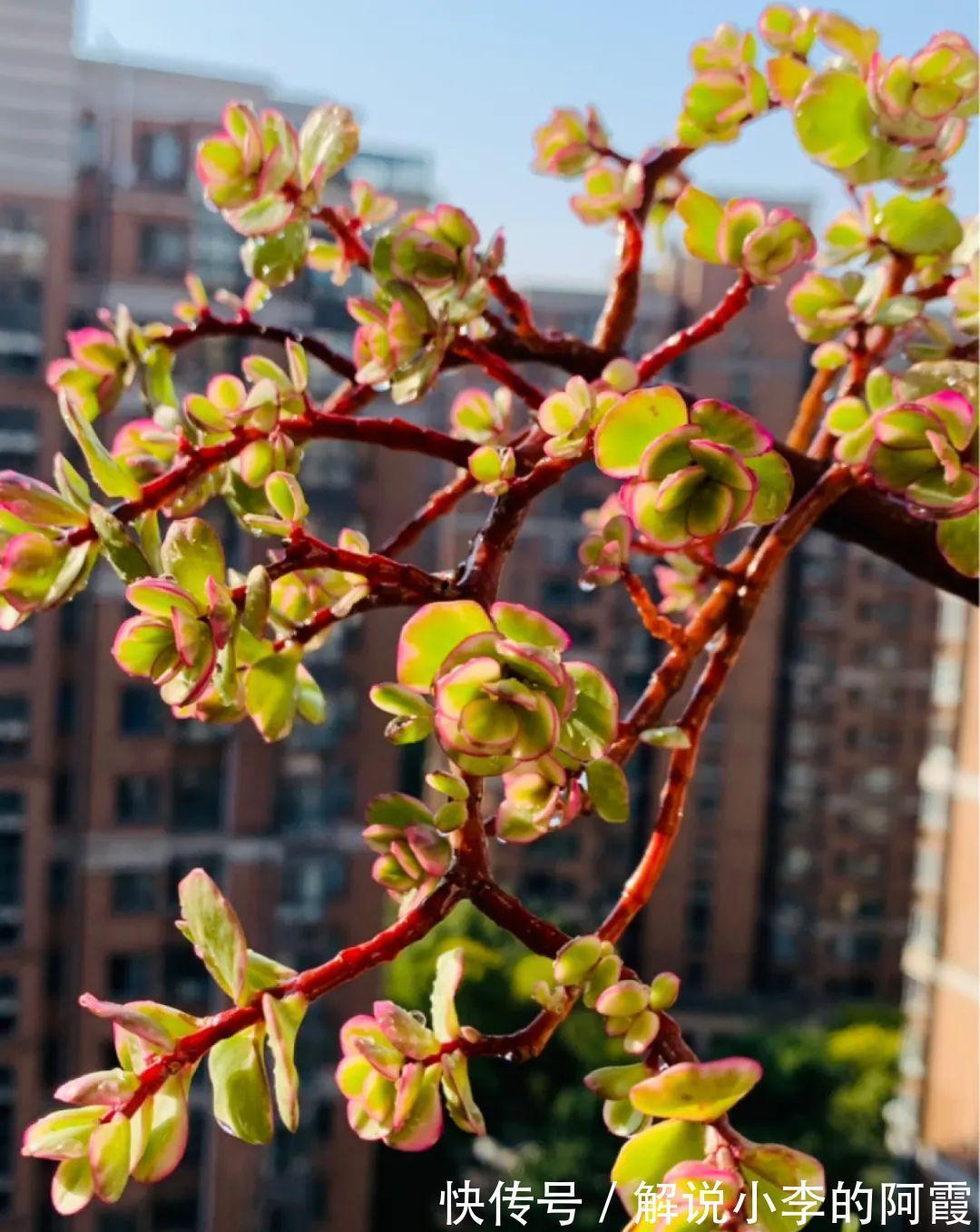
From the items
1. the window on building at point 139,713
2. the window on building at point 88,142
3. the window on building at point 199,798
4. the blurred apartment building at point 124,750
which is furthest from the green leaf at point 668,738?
the window on building at point 88,142

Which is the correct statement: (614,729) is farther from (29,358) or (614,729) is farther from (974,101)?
(29,358)

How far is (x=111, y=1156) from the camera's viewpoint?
0.53 feet

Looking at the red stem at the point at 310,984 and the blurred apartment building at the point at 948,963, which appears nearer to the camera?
the red stem at the point at 310,984

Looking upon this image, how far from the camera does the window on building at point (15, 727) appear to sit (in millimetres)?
4344

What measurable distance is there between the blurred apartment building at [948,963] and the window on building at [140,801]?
2664mm

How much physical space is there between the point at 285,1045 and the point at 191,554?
69 mm

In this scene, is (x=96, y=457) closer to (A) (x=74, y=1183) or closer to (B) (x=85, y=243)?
(A) (x=74, y=1183)

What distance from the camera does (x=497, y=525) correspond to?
21 centimetres

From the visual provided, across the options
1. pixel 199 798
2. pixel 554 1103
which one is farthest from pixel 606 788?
pixel 554 1103

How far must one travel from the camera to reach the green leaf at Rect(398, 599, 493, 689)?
17cm

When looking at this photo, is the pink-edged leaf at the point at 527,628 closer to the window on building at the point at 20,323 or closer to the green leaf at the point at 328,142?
the green leaf at the point at 328,142

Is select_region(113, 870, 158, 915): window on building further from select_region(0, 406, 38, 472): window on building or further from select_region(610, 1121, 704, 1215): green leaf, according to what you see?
select_region(610, 1121, 704, 1215): green leaf

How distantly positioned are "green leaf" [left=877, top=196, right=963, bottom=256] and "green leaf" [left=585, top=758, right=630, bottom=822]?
15cm

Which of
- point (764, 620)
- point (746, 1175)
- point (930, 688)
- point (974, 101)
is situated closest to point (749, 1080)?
point (746, 1175)
